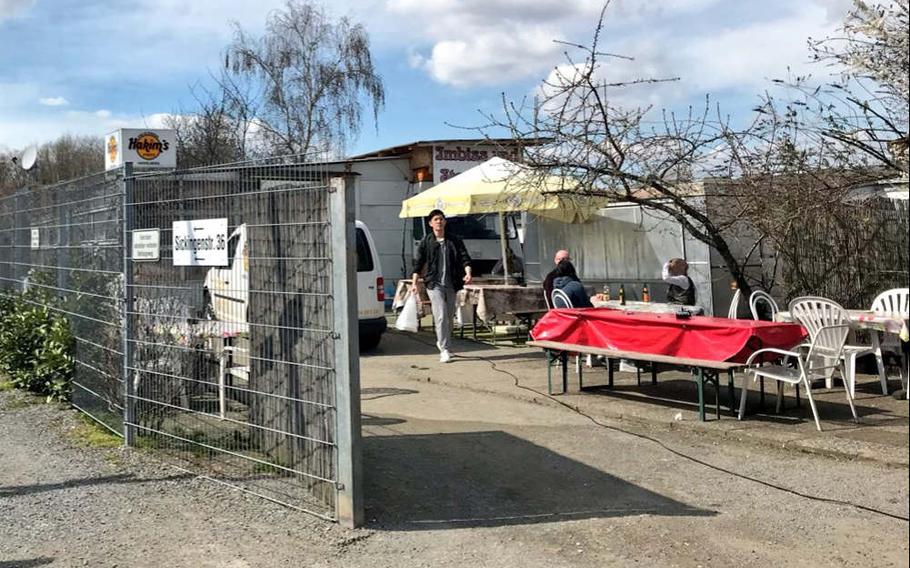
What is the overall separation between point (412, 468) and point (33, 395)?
16.4 feet

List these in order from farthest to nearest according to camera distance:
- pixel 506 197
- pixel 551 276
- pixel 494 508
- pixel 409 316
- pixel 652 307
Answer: pixel 506 197 < pixel 409 316 < pixel 551 276 < pixel 652 307 < pixel 494 508

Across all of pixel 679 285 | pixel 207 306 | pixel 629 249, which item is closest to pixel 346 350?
pixel 207 306

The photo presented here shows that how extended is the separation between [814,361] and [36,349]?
25.9 feet

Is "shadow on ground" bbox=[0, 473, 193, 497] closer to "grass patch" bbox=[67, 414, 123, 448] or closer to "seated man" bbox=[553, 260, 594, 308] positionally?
"grass patch" bbox=[67, 414, 123, 448]

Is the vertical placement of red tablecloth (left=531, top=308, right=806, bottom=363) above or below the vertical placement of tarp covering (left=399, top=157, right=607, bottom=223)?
below

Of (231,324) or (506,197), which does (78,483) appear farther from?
(506,197)

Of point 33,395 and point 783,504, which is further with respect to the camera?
point 33,395

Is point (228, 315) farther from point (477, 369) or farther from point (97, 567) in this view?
point (477, 369)

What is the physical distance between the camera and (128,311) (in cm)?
655

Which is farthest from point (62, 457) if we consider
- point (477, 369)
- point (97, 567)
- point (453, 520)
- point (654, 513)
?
point (477, 369)

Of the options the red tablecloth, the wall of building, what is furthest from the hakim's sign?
the wall of building

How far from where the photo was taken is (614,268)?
540 inches

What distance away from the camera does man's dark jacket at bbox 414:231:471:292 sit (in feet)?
36.6

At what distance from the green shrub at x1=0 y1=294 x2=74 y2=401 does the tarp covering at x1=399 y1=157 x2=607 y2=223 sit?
5.30 metres
